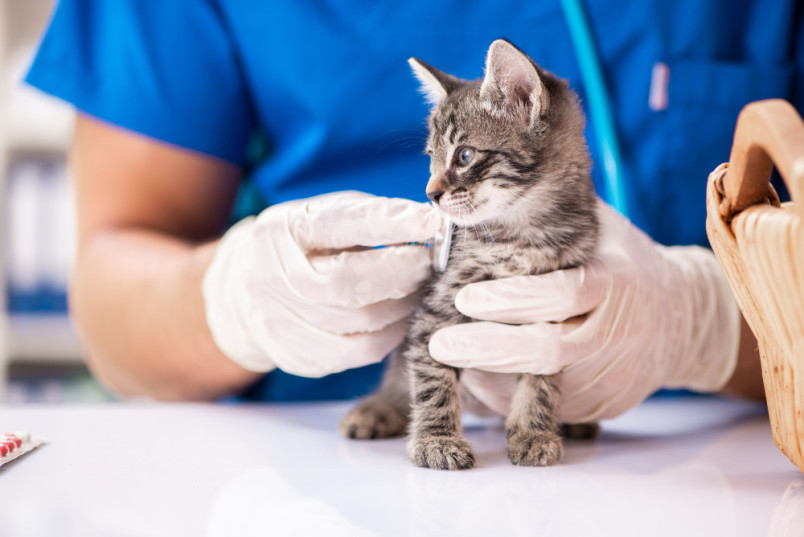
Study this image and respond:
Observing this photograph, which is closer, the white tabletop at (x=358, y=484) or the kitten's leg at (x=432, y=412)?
the white tabletop at (x=358, y=484)

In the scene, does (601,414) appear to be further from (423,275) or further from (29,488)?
(29,488)

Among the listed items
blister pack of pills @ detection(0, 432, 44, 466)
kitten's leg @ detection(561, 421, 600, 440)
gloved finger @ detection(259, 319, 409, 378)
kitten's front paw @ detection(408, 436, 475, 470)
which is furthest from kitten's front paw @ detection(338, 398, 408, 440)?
blister pack of pills @ detection(0, 432, 44, 466)

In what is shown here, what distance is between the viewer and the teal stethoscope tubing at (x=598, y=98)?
1667 millimetres

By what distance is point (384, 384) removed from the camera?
5.39ft

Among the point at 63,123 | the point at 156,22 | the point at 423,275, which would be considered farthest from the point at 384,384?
the point at 63,123

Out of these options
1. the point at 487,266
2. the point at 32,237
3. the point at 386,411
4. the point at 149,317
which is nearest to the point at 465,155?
the point at 487,266

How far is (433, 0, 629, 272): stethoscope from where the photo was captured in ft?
5.47

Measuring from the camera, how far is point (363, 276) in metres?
1.35

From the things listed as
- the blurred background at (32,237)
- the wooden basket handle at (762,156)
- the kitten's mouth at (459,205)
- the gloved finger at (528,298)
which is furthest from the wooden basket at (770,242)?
the blurred background at (32,237)

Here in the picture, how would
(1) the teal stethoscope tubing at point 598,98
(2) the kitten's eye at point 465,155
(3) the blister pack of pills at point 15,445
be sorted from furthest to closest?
(1) the teal stethoscope tubing at point 598,98 < (2) the kitten's eye at point 465,155 < (3) the blister pack of pills at point 15,445

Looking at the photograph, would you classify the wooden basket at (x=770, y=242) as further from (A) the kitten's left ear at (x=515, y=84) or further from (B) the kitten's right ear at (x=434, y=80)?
(B) the kitten's right ear at (x=434, y=80)

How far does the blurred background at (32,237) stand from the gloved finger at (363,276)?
325cm

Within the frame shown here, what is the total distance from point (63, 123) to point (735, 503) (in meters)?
4.41

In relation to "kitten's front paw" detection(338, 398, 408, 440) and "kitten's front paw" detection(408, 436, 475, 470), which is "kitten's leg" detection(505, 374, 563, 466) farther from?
"kitten's front paw" detection(338, 398, 408, 440)
